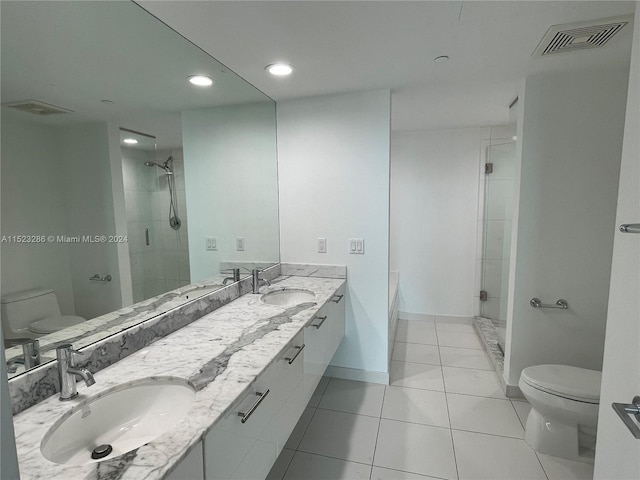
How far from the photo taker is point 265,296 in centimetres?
228

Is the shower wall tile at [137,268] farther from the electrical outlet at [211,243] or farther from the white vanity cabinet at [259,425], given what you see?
the white vanity cabinet at [259,425]

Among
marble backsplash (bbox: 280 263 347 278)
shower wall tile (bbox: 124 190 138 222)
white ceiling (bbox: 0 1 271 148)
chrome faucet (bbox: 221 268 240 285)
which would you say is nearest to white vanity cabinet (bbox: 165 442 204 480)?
shower wall tile (bbox: 124 190 138 222)

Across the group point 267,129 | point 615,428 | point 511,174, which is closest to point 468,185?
point 511,174

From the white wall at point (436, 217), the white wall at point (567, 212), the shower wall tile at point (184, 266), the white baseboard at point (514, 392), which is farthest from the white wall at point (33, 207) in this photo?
the white wall at point (436, 217)

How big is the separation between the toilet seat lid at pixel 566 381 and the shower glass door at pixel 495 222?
850 mm

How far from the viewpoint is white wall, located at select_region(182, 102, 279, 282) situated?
6.40 feet

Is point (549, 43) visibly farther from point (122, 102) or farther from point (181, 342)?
point (181, 342)

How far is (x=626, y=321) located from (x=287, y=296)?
6.03 feet

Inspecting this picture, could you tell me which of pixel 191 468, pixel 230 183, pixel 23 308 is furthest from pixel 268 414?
pixel 230 183

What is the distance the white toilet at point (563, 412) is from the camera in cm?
175

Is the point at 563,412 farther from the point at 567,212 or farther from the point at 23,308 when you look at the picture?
the point at 23,308

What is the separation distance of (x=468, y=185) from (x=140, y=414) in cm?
357

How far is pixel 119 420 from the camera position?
1.11 metres

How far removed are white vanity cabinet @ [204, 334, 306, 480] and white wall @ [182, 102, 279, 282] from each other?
82cm
